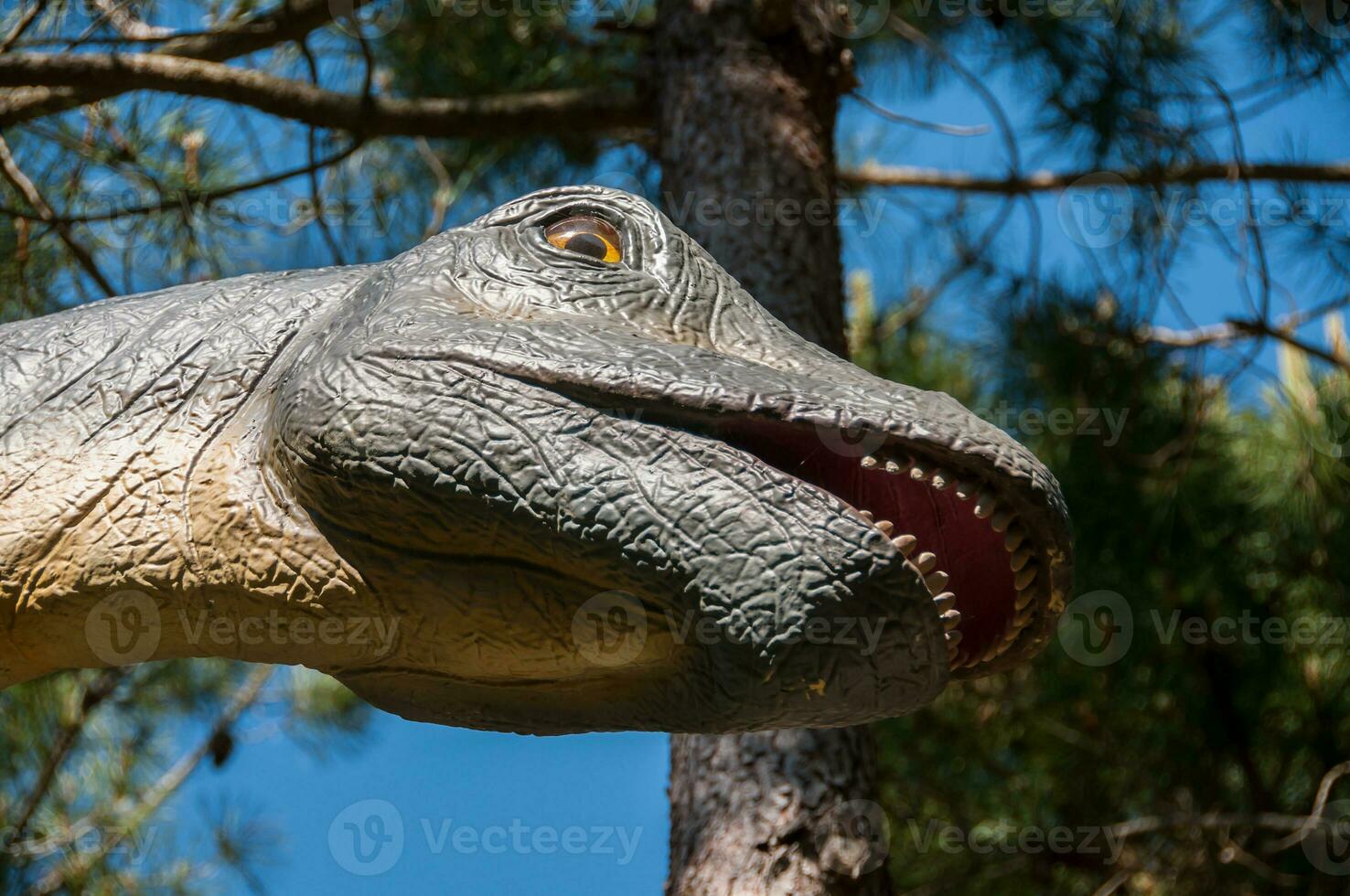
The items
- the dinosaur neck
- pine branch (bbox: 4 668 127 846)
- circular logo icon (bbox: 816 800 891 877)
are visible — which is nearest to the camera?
the dinosaur neck

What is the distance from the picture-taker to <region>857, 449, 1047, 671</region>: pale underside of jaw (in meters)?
1.85

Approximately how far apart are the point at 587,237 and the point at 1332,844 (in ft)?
10.1

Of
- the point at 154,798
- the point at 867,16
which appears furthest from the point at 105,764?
the point at 867,16

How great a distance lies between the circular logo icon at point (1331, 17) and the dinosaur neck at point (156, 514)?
3364 mm

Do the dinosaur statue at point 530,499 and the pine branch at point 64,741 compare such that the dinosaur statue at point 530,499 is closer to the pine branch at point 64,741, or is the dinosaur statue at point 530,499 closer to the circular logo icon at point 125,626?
the circular logo icon at point 125,626

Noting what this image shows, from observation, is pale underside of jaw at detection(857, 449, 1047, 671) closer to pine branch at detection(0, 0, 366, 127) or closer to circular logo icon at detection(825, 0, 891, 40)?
pine branch at detection(0, 0, 366, 127)

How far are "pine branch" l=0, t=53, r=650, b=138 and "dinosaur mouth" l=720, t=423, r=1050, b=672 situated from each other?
2303 millimetres

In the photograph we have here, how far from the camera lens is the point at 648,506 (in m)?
1.78

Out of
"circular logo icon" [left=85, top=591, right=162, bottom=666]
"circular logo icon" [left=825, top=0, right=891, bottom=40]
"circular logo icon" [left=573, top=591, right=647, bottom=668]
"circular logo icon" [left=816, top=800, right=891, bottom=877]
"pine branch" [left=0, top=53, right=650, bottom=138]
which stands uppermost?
"circular logo icon" [left=825, top=0, right=891, bottom=40]

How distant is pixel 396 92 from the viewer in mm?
5066

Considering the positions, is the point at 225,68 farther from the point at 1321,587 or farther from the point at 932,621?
the point at 1321,587

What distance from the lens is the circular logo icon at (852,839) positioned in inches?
117

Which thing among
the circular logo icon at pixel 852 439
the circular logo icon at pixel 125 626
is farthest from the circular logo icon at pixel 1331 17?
the circular logo icon at pixel 125 626

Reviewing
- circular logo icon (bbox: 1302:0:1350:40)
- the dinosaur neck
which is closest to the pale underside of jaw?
the dinosaur neck
